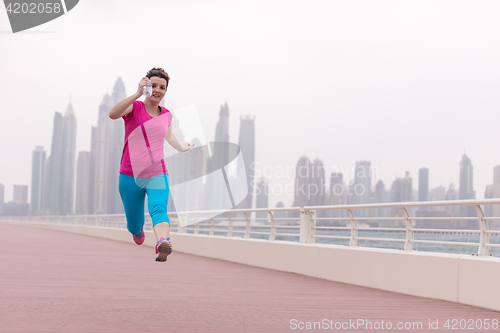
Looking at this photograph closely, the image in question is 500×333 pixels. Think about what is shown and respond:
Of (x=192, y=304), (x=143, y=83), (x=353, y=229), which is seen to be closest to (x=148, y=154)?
(x=143, y=83)

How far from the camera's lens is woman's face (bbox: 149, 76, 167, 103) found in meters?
4.29

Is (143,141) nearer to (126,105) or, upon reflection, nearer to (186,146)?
(126,105)

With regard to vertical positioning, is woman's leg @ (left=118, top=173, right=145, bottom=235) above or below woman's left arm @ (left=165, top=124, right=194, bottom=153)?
below

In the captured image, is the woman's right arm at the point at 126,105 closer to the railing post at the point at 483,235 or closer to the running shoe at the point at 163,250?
the running shoe at the point at 163,250

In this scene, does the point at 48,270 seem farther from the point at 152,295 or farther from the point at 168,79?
the point at 168,79

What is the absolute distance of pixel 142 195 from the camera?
15.8ft

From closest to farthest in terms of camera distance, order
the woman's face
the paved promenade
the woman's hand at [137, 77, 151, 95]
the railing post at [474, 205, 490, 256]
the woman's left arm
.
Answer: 1. the woman's hand at [137, 77, 151, 95]
2. the woman's face
3. the woman's left arm
4. the paved promenade
5. the railing post at [474, 205, 490, 256]

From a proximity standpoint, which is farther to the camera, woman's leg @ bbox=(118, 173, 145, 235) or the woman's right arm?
woman's leg @ bbox=(118, 173, 145, 235)

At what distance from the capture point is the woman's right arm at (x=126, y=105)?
163 inches

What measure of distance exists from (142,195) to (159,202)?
15 centimetres

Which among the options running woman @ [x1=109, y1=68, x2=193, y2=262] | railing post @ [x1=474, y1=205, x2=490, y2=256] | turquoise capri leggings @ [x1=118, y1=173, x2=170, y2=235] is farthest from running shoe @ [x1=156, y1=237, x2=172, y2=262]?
railing post @ [x1=474, y1=205, x2=490, y2=256]

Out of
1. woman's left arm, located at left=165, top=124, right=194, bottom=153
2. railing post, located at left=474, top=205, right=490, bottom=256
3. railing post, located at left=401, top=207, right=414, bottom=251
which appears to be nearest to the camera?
woman's left arm, located at left=165, top=124, right=194, bottom=153

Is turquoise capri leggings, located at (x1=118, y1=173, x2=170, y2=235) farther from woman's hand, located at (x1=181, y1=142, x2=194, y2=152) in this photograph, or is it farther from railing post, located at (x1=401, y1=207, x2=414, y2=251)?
railing post, located at (x1=401, y1=207, x2=414, y2=251)

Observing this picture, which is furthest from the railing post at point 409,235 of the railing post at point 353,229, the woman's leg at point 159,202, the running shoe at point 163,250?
the running shoe at point 163,250
